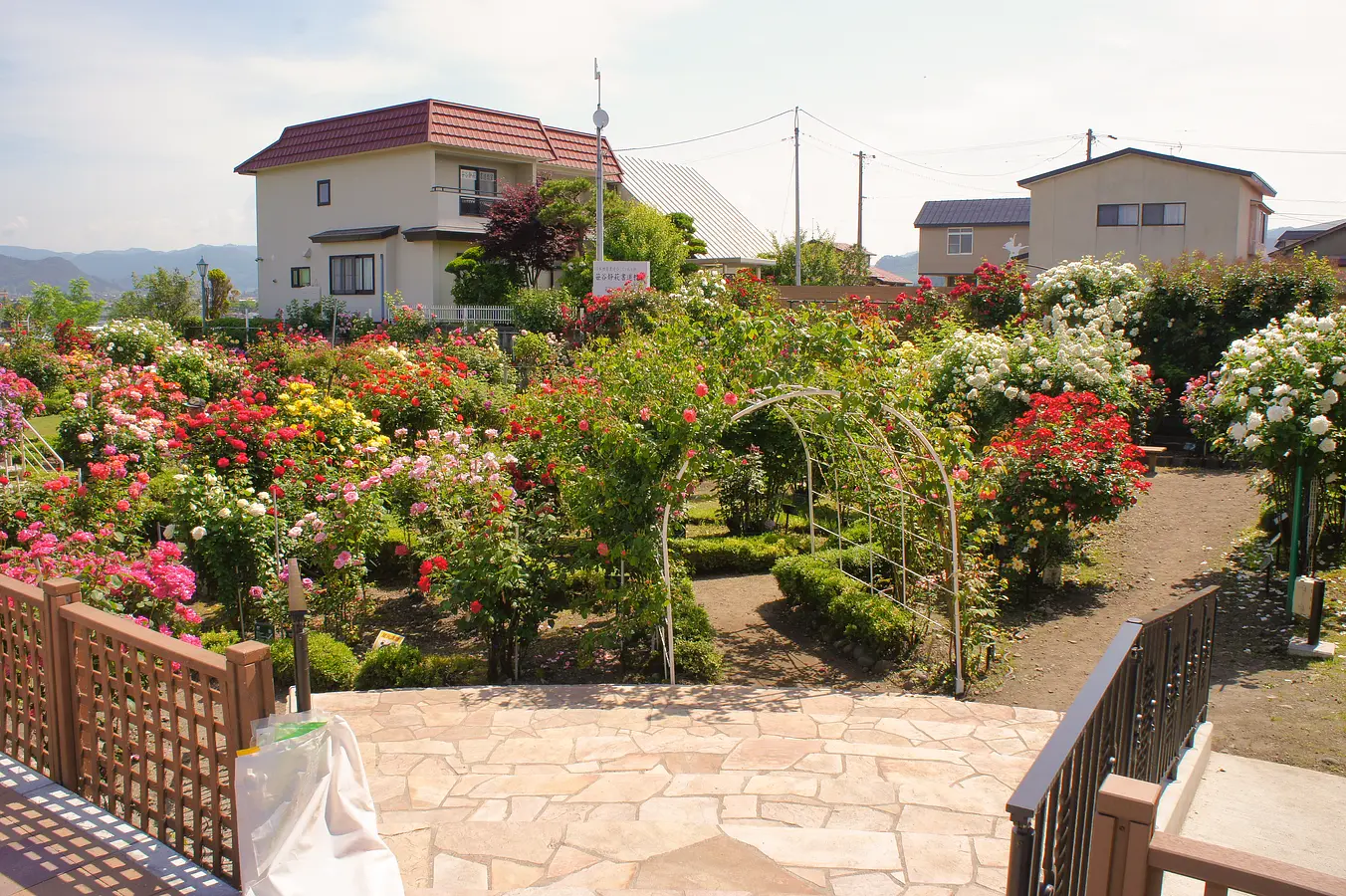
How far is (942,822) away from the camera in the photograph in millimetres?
4676

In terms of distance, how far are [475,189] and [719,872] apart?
97.6ft

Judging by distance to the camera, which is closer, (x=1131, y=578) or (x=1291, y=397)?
(x=1291, y=397)

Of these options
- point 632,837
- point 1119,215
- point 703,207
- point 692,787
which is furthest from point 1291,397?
point 703,207

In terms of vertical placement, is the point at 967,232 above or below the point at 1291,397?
above

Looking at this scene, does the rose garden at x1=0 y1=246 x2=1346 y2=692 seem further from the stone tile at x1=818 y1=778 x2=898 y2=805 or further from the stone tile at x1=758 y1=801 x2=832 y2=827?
the stone tile at x1=758 y1=801 x2=832 y2=827

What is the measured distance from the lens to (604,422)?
7.20 meters

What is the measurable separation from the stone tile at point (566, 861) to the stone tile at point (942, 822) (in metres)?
1.50

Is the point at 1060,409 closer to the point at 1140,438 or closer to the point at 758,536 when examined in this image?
the point at 758,536

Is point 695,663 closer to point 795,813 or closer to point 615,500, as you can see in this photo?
point 615,500

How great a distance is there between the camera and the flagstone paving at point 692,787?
4.20m

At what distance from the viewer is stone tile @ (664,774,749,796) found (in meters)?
5.00

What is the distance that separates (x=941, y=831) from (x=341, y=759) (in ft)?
9.03

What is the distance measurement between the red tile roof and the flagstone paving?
26.3 m

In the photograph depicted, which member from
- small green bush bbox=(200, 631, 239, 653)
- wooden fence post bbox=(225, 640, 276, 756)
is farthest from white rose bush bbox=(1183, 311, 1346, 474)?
small green bush bbox=(200, 631, 239, 653)
